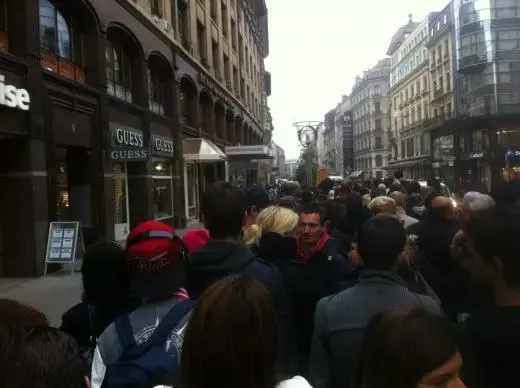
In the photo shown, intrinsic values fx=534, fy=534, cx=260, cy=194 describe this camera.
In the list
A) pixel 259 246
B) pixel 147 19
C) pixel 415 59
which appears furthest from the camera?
pixel 415 59

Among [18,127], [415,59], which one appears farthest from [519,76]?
[18,127]

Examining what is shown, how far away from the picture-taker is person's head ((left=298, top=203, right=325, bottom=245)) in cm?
441

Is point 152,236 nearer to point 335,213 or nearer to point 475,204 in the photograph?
point 475,204

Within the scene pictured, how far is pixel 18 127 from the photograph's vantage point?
39.1ft

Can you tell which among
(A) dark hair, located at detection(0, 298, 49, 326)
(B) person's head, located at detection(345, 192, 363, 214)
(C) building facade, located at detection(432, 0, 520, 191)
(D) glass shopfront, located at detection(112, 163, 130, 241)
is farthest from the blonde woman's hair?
(C) building facade, located at detection(432, 0, 520, 191)

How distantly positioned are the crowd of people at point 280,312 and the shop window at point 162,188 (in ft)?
58.7

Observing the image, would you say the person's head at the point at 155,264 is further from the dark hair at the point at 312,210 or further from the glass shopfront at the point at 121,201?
the glass shopfront at the point at 121,201

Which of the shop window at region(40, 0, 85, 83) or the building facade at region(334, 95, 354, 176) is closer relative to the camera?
the shop window at region(40, 0, 85, 83)

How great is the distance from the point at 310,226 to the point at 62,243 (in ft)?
31.6

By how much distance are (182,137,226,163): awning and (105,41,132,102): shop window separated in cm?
553

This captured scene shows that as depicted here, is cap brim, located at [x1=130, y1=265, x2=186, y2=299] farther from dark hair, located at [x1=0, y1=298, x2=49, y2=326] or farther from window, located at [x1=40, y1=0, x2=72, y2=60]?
window, located at [x1=40, y1=0, x2=72, y2=60]

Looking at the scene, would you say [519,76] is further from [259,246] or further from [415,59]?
[259,246]

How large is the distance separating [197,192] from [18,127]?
18.9 meters

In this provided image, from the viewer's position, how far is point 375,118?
111750 millimetres
